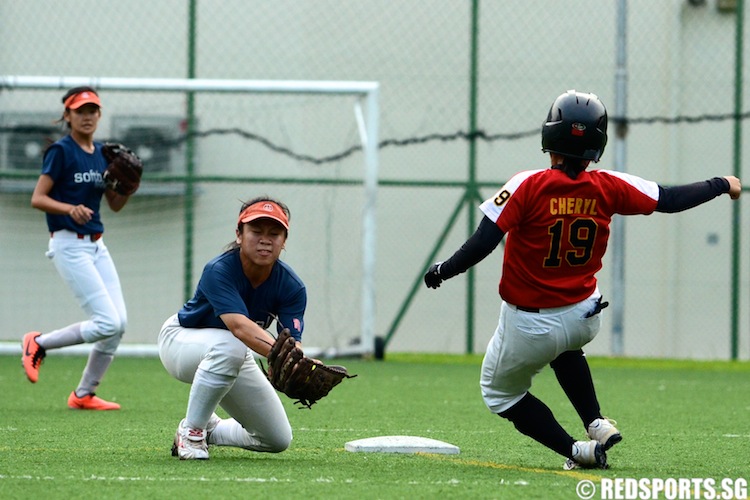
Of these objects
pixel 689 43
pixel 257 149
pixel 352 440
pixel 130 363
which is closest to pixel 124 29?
pixel 257 149

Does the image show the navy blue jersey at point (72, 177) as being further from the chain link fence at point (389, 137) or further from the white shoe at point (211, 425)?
the chain link fence at point (389, 137)

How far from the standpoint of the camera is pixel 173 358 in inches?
227

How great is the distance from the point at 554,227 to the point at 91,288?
3.96 metres

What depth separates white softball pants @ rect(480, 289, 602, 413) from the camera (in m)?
5.33

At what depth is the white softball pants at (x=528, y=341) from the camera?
5328mm

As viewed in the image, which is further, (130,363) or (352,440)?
(130,363)

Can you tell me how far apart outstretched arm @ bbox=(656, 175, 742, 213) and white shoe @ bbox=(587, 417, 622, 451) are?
1.00 meters

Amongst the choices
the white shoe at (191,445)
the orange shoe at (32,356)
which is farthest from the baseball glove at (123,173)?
the white shoe at (191,445)

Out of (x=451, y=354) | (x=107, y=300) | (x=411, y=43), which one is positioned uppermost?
(x=411, y=43)

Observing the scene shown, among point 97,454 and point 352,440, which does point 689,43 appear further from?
point 97,454

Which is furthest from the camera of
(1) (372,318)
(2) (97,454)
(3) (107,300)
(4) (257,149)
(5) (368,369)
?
(4) (257,149)

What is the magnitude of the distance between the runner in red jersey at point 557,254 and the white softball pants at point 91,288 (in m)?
3.44

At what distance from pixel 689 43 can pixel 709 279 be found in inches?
115

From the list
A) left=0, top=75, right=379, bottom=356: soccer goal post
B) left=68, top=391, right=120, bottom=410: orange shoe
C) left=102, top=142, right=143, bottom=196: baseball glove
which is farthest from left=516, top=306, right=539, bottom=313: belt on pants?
left=0, top=75, right=379, bottom=356: soccer goal post
